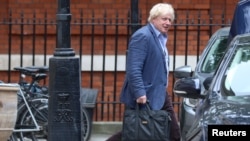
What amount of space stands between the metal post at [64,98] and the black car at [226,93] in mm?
1426

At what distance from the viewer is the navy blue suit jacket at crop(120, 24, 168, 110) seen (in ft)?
25.8

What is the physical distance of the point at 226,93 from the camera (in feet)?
21.3

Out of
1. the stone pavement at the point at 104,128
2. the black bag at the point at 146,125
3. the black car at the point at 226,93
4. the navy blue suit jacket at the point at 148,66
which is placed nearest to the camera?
the black car at the point at 226,93

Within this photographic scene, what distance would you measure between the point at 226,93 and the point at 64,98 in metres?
2.48

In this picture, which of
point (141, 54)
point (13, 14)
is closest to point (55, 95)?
point (141, 54)

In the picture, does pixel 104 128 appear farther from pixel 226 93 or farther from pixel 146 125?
pixel 226 93

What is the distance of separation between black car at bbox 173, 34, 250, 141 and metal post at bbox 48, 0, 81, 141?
4.68 feet

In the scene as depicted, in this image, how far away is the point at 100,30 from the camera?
12734 mm

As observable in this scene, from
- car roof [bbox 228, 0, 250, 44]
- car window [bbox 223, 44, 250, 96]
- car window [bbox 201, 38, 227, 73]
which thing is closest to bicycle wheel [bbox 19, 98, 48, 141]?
car window [bbox 201, 38, 227, 73]

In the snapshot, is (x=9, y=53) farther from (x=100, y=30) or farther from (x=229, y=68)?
(x=229, y=68)

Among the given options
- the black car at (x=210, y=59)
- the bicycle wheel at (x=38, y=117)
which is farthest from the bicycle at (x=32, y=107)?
the black car at (x=210, y=59)

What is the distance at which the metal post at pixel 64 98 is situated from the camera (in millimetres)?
8547

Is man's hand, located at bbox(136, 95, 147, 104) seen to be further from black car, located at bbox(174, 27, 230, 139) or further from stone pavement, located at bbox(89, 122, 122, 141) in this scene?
stone pavement, located at bbox(89, 122, 122, 141)

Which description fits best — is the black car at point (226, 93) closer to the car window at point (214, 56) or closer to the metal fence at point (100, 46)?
the car window at point (214, 56)
